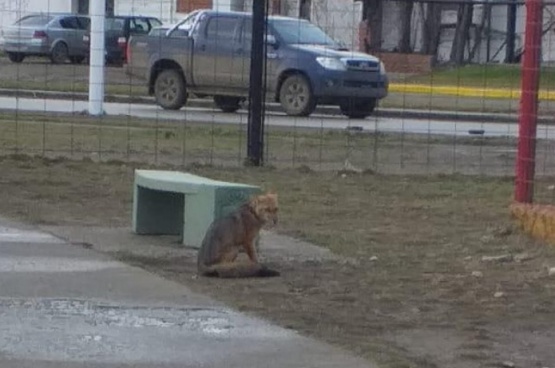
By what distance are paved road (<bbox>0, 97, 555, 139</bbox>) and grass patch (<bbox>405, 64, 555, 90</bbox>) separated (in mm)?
638

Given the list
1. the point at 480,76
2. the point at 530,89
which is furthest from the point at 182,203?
the point at 480,76

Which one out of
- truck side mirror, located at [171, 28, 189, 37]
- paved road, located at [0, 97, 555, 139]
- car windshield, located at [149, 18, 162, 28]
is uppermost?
car windshield, located at [149, 18, 162, 28]

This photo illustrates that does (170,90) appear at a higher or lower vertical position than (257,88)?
lower

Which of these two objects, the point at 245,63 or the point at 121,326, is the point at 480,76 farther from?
the point at 121,326

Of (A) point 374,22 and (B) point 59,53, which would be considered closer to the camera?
(A) point 374,22

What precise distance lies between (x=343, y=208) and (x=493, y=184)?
2.51 meters

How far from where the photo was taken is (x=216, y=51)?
81.1 ft

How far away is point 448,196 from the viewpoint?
46.7 feet

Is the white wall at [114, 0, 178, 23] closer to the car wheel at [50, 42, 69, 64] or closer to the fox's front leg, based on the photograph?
the car wheel at [50, 42, 69, 64]

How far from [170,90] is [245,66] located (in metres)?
2.97

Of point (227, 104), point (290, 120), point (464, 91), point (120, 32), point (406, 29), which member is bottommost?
point (290, 120)

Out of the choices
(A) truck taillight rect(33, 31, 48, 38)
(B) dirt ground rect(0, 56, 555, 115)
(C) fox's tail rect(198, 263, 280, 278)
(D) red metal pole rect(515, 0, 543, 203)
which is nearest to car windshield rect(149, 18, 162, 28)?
(A) truck taillight rect(33, 31, 48, 38)

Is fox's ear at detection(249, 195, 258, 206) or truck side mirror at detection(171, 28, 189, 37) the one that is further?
truck side mirror at detection(171, 28, 189, 37)

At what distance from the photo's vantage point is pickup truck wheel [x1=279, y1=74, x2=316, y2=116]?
2422 cm
